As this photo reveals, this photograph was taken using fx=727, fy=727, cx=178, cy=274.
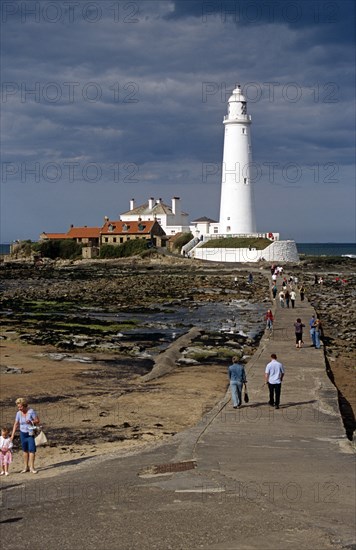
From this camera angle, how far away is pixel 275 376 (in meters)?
13.4

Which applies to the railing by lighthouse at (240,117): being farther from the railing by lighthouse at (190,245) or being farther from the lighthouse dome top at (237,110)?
the railing by lighthouse at (190,245)

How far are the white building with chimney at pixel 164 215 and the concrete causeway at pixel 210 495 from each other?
7873cm

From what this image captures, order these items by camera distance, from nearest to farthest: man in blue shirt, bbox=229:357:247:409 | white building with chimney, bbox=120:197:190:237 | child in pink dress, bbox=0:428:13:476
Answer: child in pink dress, bbox=0:428:13:476, man in blue shirt, bbox=229:357:247:409, white building with chimney, bbox=120:197:190:237

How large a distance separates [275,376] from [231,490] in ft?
16.0

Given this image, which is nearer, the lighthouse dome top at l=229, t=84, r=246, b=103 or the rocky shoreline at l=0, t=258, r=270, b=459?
the rocky shoreline at l=0, t=258, r=270, b=459

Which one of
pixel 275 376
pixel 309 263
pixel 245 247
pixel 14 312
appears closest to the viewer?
pixel 275 376

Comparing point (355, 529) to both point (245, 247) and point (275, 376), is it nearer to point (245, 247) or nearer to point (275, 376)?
point (275, 376)

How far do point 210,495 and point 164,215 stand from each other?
83.1m

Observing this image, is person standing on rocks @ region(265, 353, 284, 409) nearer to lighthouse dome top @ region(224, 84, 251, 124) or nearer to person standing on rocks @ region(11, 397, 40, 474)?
person standing on rocks @ region(11, 397, 40, 474)

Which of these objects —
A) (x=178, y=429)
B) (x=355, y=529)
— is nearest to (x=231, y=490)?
(x=355, y=529)

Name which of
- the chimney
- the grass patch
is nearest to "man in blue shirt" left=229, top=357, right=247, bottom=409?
the grass patch

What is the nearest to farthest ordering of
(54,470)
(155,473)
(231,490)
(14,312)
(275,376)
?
(231,490) < (155,473) < (54,470) < (275,376) < (14,312)

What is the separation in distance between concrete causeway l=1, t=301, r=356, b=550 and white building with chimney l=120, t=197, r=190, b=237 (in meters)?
78.7

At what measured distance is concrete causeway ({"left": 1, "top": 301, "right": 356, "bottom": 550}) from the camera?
24.2ft
